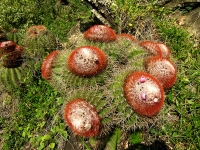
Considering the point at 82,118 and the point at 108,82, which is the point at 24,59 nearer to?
the point at 108,82

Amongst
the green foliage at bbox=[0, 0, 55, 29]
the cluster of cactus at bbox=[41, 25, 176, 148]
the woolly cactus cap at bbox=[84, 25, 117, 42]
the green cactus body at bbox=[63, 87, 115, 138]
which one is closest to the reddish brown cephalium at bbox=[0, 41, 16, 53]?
the cluster of cactus at bbox=[41, 25, 176, 148]

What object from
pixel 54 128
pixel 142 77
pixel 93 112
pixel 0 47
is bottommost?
pixel 54 128

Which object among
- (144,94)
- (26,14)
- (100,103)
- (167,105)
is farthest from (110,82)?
(26,14)

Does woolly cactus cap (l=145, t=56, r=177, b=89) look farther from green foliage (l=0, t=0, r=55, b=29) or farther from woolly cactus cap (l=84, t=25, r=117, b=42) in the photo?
green foliage (l=0, t=0, r=55, b=29)

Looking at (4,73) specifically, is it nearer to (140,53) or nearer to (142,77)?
(140,53)

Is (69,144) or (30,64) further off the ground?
(30,64)

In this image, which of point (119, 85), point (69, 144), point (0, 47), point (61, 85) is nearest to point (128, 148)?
point (69, 144)

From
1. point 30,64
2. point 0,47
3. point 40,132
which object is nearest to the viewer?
point 40,132
